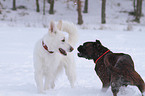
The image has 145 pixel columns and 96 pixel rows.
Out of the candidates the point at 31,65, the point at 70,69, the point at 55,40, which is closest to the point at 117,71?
the point at 55,40

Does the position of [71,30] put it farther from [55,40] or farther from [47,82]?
[47,82]

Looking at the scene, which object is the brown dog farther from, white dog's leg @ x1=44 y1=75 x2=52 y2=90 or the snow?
white dog's leg @ x1=44 y1=75 x2=52 y2=90

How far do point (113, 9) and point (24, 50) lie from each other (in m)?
20.3

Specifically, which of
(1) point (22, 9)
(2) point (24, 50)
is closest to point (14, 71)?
(2) point (24, 50)

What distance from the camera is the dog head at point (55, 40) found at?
354cm

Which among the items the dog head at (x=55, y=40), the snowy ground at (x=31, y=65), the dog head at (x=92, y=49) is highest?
the dog head at (x=55, y=40)

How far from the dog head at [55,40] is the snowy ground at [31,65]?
809 mm

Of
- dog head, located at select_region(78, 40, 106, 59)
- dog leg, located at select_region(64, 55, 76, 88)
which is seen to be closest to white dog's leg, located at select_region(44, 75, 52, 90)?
dog leg, located at select_region(64, 55, 76, 88)

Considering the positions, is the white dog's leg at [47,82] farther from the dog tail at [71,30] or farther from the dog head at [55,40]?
the dog tail at [71,30]

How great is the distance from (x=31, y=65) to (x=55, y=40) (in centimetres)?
322

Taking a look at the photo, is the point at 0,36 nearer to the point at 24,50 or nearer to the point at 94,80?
the point at 24,50

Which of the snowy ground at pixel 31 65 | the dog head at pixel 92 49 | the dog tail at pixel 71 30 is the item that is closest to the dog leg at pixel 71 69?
the snowy ground at pixel 31 65

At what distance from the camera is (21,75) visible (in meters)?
5.35

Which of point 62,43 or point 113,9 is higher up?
point 113,9
